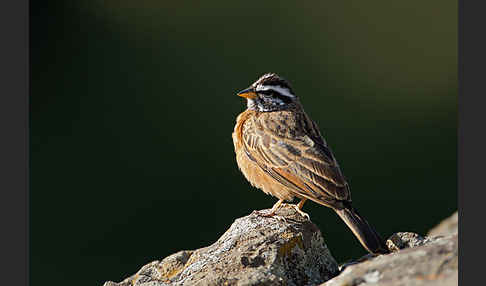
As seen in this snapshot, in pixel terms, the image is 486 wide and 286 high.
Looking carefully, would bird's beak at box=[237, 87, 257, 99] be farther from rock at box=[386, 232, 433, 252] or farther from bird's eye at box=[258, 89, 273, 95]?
rock at box=[386, 232, 433, 252]

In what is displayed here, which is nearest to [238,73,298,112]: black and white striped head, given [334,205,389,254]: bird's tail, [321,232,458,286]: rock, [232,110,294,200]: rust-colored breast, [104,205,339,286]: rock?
[232,110,294,200]: rust-colored breast

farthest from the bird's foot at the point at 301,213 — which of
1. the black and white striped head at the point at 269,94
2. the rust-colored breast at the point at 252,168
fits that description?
the black and white striped head at the point at 269,94

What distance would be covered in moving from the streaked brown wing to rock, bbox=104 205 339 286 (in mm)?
906

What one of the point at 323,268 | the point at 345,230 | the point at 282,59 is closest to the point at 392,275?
the point at 323,268

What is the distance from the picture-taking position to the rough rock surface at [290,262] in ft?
11.3

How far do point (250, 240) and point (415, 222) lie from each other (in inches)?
310

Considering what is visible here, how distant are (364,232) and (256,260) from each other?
1553mm

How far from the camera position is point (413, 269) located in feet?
11.3

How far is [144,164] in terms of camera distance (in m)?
13.0

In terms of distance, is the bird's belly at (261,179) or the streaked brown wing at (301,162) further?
the bird's belly at (261,179)

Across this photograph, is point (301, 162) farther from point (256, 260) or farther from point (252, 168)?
point (256, 260)

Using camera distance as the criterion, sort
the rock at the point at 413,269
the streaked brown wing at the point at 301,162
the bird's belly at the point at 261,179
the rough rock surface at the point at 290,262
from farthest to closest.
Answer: the bird's belly at the point at 261,179 → the streaked brown wing at the point at 301,162 → the rough rock surface at the point at 290,262 → the rock at the point at 413,269

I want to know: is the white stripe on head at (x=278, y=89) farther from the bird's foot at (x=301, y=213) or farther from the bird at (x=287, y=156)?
the bird's foot at (x=301, y=213)

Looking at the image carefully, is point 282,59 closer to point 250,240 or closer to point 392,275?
point 250,240
